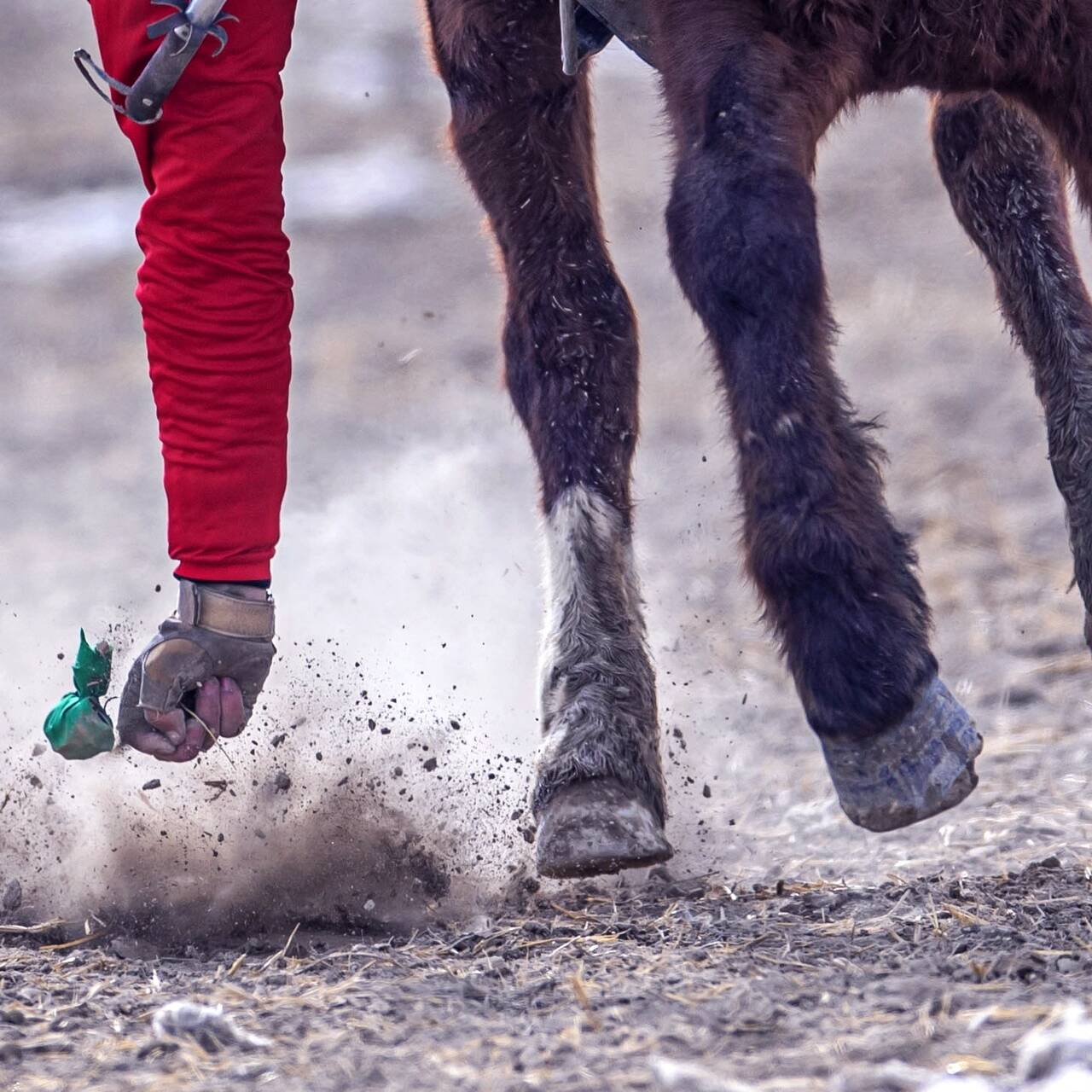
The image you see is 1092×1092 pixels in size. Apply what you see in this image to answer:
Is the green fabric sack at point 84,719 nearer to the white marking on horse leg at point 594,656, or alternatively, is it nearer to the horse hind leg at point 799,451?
the white marking on horse leg at point 594,656

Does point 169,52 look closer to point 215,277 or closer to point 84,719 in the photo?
point 215,277

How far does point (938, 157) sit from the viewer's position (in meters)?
3.54

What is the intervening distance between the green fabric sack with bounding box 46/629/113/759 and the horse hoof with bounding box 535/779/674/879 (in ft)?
2.58

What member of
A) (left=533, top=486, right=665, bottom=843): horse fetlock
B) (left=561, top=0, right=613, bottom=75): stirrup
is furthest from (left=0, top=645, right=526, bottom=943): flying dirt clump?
(left=561, top=0, right=613, bottom=75): stirrup

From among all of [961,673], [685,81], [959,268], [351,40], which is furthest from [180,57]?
[351,40]

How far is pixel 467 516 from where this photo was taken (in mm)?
5457

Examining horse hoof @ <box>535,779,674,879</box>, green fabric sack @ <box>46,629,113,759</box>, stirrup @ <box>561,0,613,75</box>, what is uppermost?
stirrup @ <box>561,0,613,75</box>

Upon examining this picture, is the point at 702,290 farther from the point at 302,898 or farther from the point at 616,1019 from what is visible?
the point at 302,898

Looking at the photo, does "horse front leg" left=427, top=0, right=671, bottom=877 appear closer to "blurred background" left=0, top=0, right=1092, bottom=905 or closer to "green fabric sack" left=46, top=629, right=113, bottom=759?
"blurred background" left=0, top=0, right=1092, bottom=905

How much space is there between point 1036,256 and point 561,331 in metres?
0.95

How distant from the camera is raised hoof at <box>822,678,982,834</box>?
225 centimetres

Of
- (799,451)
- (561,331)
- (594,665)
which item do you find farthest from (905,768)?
(561,331)

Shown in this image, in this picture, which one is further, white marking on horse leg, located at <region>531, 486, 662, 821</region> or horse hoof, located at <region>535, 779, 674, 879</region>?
white marking on horse leg, located at <region>531, 486, 662, 821</region>

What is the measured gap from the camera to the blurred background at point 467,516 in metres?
3.41
